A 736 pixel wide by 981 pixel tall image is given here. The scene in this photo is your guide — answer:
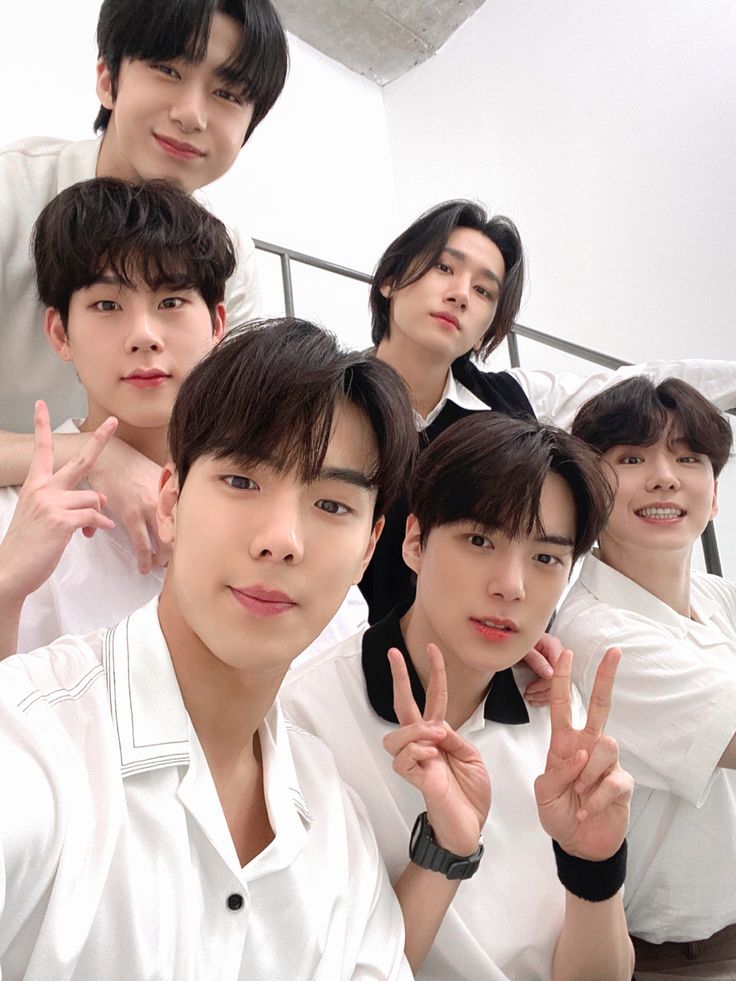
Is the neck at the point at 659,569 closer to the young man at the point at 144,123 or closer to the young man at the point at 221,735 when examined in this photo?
the young man at the point at 221,735

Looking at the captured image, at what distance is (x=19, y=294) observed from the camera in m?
1.51

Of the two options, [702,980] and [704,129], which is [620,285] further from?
[702,980]

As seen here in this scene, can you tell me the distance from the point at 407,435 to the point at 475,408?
0.91 m

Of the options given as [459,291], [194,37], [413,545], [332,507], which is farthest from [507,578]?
[194,37]

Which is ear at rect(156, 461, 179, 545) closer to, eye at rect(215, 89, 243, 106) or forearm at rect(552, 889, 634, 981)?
forearm at rect(552, 889, 634, 981)

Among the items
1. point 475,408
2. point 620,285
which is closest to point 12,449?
point 475,408

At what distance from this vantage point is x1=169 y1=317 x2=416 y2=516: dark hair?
927 mm

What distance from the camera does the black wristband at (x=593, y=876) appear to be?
108cm

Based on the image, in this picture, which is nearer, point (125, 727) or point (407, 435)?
point (125, 727)

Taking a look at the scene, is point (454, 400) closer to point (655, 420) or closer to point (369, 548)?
point (655, 420)

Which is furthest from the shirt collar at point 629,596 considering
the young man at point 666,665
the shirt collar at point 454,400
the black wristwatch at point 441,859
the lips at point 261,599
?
the lips at point 261,599

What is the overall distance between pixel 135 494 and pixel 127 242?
0.37m

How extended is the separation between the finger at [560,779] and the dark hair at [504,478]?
1.02 feet

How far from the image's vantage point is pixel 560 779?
1.07m
